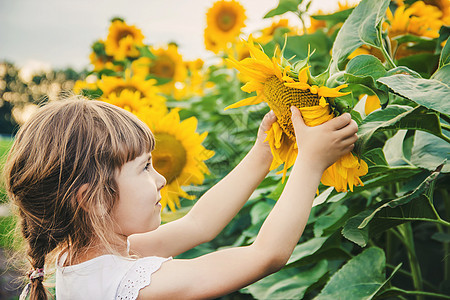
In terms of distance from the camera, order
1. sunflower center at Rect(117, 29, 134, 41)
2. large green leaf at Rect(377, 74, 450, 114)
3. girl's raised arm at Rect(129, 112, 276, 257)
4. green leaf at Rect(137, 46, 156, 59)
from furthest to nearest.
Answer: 1. sunflower center at Rect(117, 29, 134, 41)
2. green leaf at Rect(137, 46, 156, 59)
3. girl's raised arm at Rect(129, 112, 276, 257)
4. large green leaf at Rect(377, 74, 450, 114)

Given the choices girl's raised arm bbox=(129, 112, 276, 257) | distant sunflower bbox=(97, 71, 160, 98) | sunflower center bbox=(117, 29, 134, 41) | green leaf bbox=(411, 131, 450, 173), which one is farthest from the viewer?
sunflower center bbox=(117, 29, 134, 41)

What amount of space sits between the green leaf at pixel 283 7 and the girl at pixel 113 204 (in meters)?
0.50

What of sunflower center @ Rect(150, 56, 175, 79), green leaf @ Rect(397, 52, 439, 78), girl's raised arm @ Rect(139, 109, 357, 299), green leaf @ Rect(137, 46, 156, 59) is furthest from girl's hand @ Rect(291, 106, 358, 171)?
sunflower center @ Rect(150, 56, 175, 79)

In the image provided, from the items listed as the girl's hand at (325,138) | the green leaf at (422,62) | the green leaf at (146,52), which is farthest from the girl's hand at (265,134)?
the green leaf at (146,52)

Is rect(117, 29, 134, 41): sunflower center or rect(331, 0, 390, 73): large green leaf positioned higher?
rect(331, 0, 390, 73): large green leaf

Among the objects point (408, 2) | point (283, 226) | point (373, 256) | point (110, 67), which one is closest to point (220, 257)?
point (283, 226)

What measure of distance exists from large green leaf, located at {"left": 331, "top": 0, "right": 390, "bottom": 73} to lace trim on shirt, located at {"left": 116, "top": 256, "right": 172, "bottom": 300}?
1.41 ft

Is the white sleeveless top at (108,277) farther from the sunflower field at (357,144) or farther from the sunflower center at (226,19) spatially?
the sunflower center at (226,19)

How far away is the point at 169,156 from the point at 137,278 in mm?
535

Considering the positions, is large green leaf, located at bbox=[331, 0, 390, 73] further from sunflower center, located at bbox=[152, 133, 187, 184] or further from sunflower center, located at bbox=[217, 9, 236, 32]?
sunflower center, located at bbox=[217, 9, 236, 32]

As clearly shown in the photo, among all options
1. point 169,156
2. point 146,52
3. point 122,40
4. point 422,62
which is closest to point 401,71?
point 422,62

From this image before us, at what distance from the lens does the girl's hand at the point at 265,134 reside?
84 cm

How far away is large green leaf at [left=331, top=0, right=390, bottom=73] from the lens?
765 mm

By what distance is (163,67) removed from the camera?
2260 millimetres
